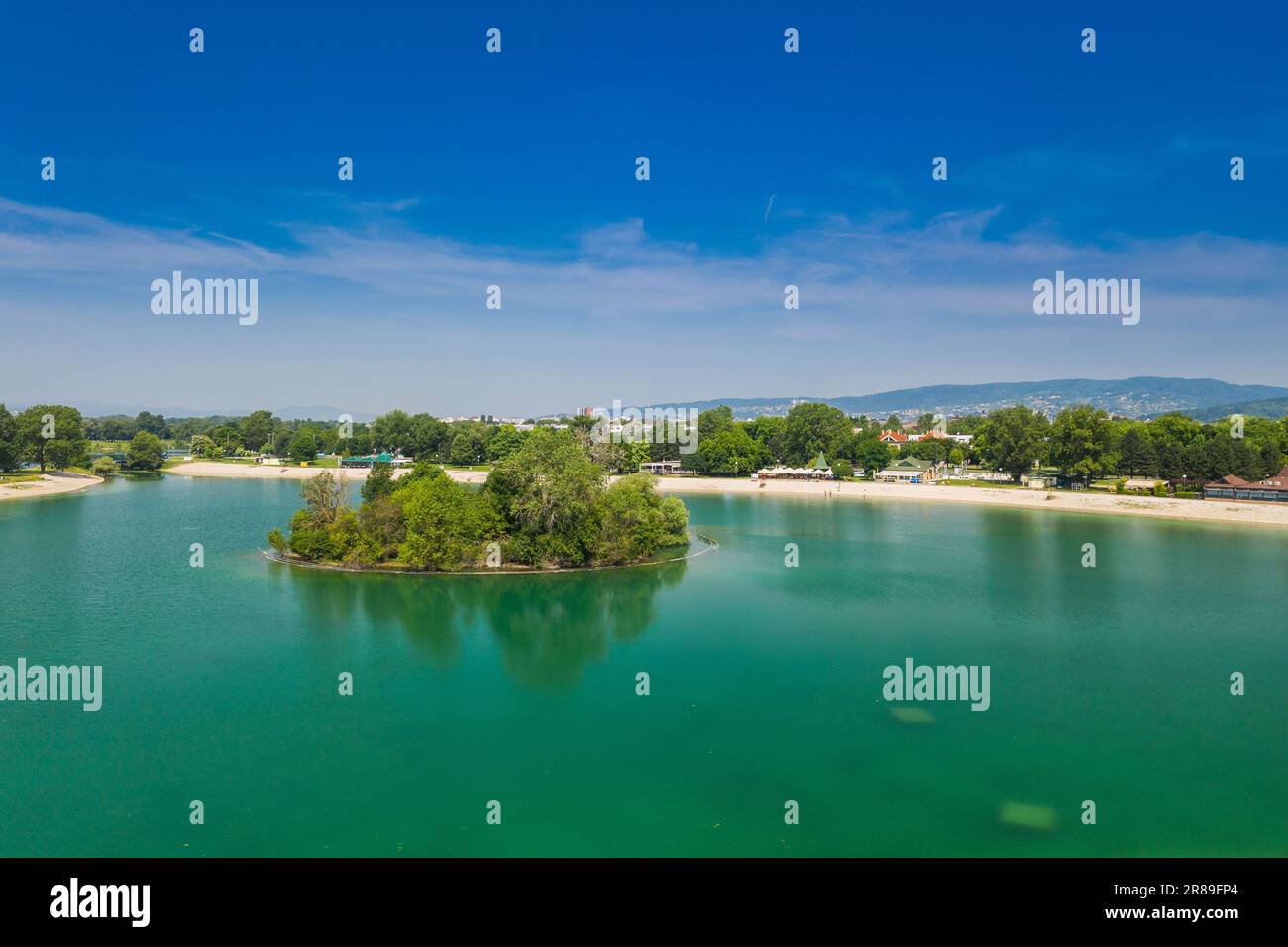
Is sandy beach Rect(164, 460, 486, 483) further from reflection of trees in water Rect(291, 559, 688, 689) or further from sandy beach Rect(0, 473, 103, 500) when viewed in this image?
reflection of trees in water Rect(291, 559, 688, 689)

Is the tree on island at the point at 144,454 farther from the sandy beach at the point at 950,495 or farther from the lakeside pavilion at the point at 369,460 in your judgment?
the lakeside pavilion at the point at 369,460

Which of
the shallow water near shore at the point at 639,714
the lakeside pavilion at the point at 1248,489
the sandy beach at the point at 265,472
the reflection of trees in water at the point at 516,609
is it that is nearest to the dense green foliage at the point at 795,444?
the lakeside pavilion at the point at 1248,489

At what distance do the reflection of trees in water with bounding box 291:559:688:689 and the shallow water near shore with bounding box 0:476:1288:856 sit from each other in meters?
0.14

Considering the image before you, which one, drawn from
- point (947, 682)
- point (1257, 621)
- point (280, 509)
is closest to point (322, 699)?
point (947, 682)

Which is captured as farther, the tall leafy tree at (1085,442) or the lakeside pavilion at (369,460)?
A: the lakeside pavilion at (369,460)

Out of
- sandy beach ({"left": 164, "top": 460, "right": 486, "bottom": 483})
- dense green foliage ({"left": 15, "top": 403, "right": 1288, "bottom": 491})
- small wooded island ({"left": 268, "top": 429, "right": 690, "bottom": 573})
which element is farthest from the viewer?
sandy beach ({"left": 164, "top": 460, "right": 486, "bottom": 483})

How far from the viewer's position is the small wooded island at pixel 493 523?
29562 millimetres

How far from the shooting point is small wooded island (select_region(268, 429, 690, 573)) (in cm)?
2956

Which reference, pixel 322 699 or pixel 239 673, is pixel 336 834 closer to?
pixel 322 699

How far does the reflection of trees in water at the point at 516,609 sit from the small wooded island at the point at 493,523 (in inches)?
47.3

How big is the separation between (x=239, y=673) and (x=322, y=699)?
3047 mm

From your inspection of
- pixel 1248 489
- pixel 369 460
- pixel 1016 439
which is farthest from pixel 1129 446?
pixel 369 460

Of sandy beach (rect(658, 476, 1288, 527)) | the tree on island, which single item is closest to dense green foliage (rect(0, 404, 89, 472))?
the tree on island

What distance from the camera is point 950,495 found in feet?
203
